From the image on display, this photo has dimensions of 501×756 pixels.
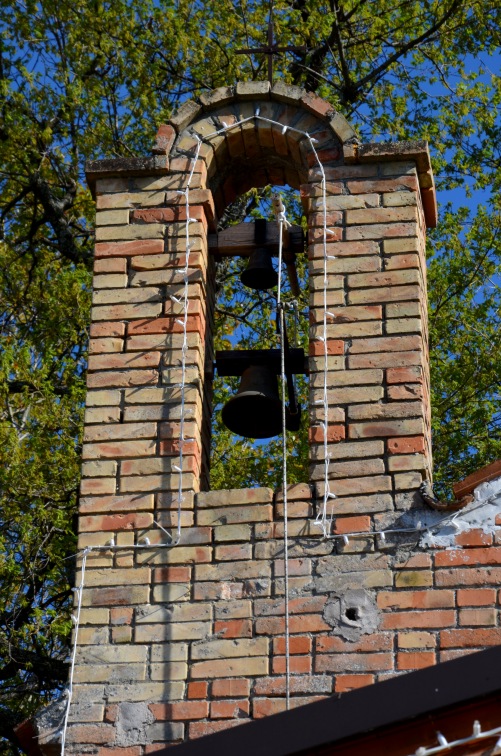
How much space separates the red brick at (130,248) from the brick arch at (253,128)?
423mm

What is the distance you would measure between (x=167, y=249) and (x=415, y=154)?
1092 mm

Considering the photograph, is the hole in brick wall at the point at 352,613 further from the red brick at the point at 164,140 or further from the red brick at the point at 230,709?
the red brick at the point at 164,140

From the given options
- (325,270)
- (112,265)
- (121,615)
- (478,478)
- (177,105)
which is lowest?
(121,615)

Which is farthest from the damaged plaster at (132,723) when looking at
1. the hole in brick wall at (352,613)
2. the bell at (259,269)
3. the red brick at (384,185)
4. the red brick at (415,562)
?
the red brick at (384,185)

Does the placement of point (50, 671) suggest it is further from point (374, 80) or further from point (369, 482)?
point (374, 80)

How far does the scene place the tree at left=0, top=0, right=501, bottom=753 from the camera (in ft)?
36.0

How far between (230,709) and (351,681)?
430 millimetres

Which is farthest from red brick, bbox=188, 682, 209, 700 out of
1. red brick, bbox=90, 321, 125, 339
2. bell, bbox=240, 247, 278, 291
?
bell, bbox=240, 247, 278, 291

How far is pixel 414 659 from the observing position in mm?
5012

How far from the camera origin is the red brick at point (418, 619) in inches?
200

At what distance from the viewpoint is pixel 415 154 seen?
604 cm

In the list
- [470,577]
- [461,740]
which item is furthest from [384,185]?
[461,740]

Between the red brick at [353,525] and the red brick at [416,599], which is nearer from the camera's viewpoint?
the red brick at [416,599]

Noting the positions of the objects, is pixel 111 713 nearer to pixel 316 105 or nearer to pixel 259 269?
pixel 259 269
